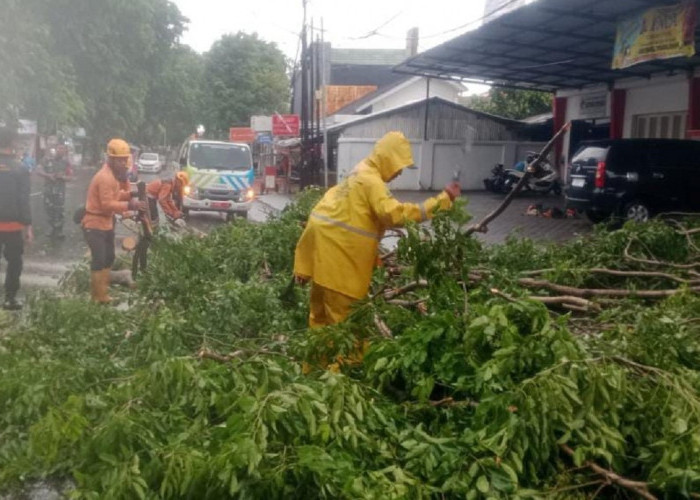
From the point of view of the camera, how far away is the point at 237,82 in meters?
52.8

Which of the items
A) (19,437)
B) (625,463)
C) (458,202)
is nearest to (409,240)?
(458,202)

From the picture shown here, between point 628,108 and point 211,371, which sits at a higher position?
point 628,108

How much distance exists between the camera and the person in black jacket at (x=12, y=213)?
8.02m

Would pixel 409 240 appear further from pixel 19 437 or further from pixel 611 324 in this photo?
pixel 19 437

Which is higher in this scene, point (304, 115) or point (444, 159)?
point (304, 115)

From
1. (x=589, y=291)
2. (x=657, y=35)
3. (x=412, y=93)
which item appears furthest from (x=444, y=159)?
(x=589, y=291)

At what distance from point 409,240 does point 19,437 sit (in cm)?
239

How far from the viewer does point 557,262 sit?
21.7ft

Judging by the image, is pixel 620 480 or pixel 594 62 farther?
pixel 594 62

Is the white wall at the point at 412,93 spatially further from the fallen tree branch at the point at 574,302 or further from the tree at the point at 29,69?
the fallen tree branch at the point at 574,302

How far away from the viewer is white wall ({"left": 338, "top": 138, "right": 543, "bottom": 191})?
2788 cm

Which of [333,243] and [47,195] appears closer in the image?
[333,243]

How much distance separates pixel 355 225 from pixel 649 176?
11098 mm

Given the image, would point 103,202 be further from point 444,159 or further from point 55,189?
point 444,159
